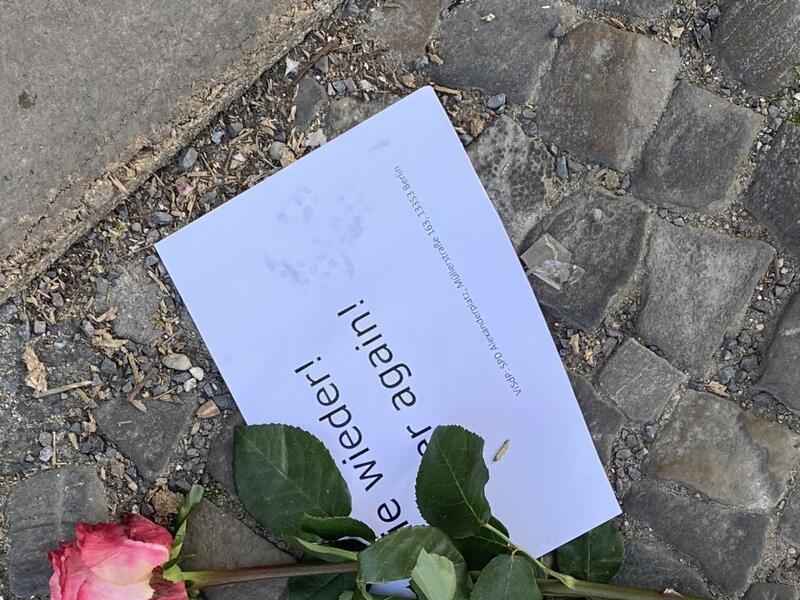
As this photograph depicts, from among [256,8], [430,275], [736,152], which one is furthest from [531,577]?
[256,8]

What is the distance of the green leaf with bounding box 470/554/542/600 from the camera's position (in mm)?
697

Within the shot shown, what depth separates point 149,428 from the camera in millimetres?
879

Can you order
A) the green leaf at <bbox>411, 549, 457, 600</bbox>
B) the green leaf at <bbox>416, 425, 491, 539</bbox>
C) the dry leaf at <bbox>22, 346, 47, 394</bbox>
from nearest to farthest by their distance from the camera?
the green leaf at <bbox>411, 549, 457, 600</bbox>, the green leaf at <bbox>416, 425, 491, 539</bbox>, the dry leaf at <bbox>22, 346, 47, 394</bbox>

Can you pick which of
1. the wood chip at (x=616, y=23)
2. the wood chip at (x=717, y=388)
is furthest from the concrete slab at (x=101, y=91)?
the wood chip at (x=717, y=388)

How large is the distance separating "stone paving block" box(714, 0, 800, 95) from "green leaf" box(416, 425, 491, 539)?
563mm

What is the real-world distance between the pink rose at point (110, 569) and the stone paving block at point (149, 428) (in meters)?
0.11

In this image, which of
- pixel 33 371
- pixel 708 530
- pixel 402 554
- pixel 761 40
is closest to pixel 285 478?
pixel 402 554

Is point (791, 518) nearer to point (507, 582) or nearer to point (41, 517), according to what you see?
point (507, 582)

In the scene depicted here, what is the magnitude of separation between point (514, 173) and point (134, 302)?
47cm

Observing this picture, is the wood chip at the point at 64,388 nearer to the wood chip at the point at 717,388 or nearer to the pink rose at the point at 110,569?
the pink rose at the point at 110,569

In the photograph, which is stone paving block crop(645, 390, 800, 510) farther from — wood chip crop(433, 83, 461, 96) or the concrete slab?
the concrete slab

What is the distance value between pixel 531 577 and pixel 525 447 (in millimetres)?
224

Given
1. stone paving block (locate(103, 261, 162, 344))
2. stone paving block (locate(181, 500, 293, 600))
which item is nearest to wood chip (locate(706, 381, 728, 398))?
stone paving block (locate(181, 500, 293, 600))

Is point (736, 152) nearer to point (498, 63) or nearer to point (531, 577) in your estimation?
point (498, 63)
